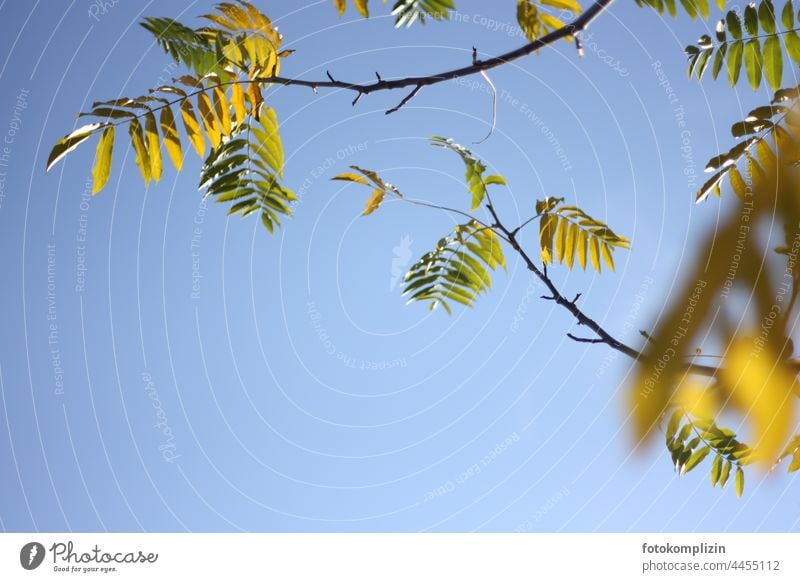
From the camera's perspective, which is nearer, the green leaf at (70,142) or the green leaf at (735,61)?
the green leaf at (70,142)

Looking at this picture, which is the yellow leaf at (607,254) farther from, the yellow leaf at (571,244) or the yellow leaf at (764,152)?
the yellow leaf at (764,152)

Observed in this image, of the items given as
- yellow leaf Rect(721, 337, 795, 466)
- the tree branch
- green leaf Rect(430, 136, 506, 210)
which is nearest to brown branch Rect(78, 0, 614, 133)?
the tree branch

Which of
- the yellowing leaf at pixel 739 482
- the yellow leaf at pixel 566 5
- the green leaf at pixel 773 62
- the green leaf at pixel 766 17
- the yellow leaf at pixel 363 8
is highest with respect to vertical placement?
the green leaf at pixel 766 17

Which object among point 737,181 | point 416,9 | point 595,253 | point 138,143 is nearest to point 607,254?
point 595,253

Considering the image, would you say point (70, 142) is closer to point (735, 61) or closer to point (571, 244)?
point (571, 244)

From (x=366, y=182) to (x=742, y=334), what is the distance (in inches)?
52.6

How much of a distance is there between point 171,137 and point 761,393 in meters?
1.16

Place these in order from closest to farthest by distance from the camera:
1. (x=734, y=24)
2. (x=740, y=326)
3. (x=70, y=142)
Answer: (x=740, y=326) → (x=70, y=142) → (x=734, y=24)

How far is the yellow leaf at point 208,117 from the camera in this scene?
56.2 inches

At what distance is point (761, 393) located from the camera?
2.05ft

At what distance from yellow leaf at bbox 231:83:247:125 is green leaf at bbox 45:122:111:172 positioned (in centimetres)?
29

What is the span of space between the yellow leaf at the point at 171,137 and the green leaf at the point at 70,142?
0.16m

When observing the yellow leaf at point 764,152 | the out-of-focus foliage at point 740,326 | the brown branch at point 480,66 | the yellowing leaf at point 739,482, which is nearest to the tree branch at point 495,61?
the brown branch at point 480,66

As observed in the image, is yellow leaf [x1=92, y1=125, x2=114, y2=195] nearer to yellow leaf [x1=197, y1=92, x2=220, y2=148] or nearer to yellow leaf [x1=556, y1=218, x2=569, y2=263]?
yellow leaf [x1=197, y1=92, x2=220, y2=148]
